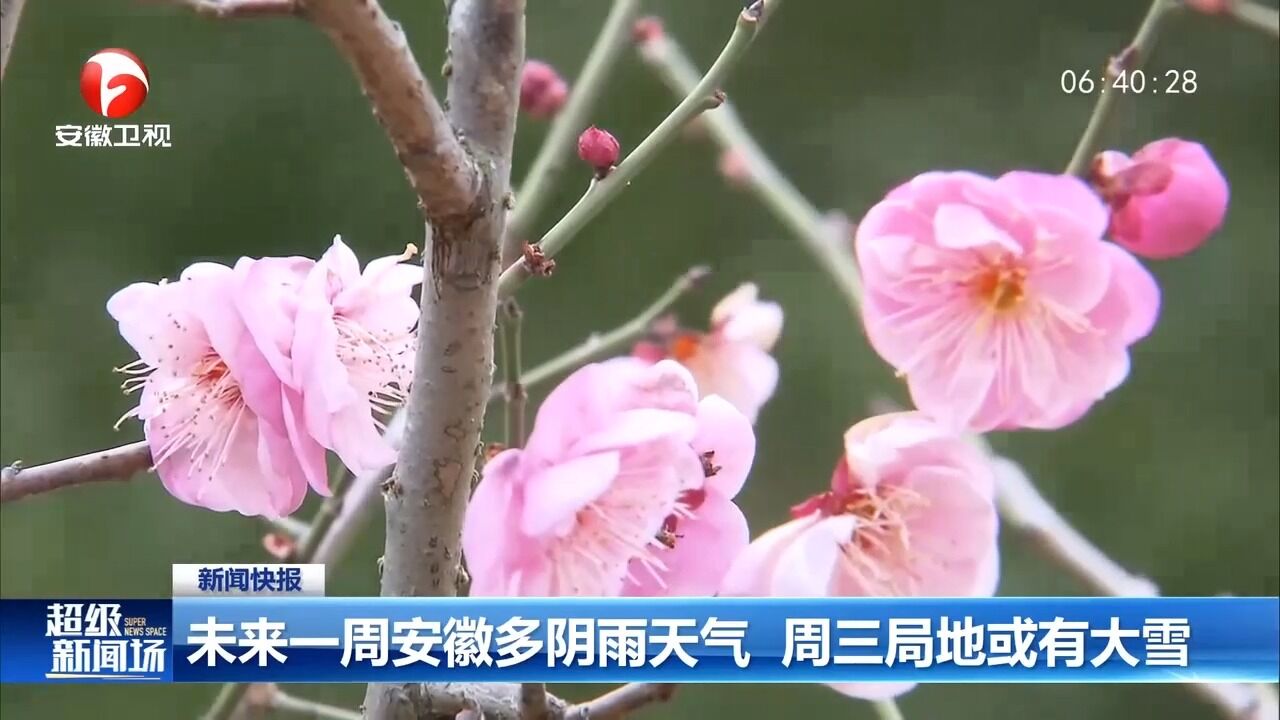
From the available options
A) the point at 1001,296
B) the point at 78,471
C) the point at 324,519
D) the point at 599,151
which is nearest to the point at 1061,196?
the point at 1001,296

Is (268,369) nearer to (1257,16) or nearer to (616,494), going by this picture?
(616,494)

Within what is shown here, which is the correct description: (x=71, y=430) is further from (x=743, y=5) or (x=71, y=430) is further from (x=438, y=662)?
(x=743, y=5)

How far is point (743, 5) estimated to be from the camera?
0.80 m

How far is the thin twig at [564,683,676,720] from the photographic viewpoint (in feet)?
2.30

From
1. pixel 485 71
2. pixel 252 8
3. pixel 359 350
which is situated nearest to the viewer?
pixel 252 8

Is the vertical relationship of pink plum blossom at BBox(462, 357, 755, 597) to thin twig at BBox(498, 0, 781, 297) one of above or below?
below

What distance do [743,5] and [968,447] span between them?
0.33 metres

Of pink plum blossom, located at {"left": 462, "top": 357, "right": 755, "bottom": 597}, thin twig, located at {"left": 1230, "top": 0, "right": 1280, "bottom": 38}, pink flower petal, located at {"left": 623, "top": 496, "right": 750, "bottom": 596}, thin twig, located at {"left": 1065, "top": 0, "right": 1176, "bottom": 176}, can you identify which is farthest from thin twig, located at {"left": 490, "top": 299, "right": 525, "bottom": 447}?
thin twig, located at {"left": 1230, "top": 0, "right": 1280, "bottom": 38}

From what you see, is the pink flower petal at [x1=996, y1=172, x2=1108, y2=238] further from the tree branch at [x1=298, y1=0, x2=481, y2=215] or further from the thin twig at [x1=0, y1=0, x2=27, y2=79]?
the thin twig at [x1=0, y1=0, x2=27, y2=79]

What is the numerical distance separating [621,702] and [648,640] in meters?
0.07

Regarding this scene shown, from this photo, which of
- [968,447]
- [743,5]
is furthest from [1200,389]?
[743,5]

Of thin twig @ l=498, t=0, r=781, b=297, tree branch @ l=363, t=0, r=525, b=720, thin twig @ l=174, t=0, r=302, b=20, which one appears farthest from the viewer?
thin twig @ l=498, t=0, r=781, b=297

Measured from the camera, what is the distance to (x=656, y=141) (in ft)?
2.50
